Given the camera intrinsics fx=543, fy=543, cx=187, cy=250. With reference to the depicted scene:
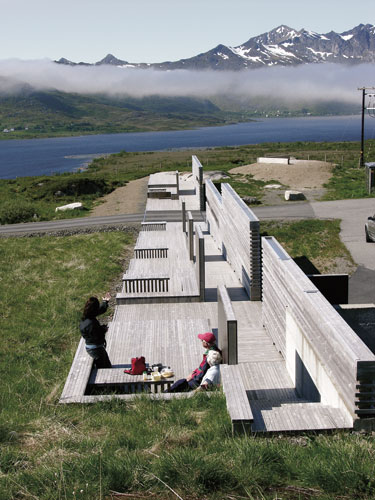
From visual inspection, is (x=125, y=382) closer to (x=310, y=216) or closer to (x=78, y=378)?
(x=78, y=378)

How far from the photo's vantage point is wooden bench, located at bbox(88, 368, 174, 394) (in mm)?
8180

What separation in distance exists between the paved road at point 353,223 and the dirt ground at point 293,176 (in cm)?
335

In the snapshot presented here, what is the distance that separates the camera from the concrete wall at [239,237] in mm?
13273

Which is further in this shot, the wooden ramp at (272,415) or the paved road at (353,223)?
the paved road at (353,223)

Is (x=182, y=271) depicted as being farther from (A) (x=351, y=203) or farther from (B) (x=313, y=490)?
(A) (x=351, y=203)

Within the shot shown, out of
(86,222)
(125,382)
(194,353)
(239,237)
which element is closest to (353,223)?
(239,237)

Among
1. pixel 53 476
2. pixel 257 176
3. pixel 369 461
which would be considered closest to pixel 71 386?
pixel 53 476

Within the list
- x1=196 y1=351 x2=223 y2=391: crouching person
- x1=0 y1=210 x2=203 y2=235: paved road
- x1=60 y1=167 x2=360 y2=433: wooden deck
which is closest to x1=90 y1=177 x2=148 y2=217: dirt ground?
x1=0 y1=210 x2=203 y2=235: paved road

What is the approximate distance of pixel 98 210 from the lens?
32531 millimetres

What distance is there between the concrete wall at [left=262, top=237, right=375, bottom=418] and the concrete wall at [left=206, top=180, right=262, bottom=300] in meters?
1.89

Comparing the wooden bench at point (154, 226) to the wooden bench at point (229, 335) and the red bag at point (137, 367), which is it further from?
the wooden bench at point (229, 335)

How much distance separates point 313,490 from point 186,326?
6.68 metres

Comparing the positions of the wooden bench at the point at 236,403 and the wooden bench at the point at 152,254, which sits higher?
the wooden bench at the point at 236,403

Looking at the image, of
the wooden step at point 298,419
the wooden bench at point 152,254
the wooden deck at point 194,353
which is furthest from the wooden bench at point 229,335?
the wooden bench at point 152,254
